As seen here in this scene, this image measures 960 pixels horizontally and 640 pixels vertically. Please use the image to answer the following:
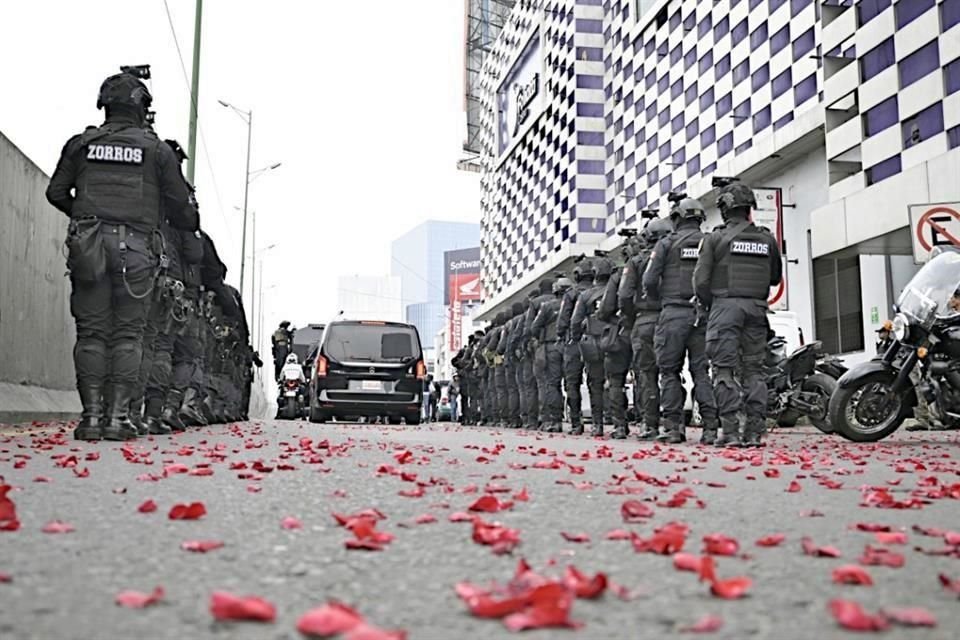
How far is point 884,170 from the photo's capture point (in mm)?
18516

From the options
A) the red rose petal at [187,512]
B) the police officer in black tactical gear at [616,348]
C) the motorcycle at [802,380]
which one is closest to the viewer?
the red rose petal at [187,512]

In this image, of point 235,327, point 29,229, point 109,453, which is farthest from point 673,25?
point 109,453

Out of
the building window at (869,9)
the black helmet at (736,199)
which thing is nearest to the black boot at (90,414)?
the black helmet at (736,199)

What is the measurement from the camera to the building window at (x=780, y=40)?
23.0 metres

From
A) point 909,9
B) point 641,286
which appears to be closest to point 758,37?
point 909,9

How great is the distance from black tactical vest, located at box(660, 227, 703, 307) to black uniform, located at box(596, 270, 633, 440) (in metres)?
1.20

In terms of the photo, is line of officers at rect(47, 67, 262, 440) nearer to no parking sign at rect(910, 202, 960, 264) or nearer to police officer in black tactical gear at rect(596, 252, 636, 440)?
police officer in black tactical gear at rect(596, 252, 636, 440)

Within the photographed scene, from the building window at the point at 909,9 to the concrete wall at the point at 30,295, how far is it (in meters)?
14.4

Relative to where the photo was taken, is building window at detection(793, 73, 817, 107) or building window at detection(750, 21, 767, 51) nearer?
building window at detection(793, 73, 817, 107)

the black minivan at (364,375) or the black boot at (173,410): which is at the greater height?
the black minivan at (364,375)

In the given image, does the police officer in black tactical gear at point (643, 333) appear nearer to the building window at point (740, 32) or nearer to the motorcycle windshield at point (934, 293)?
the motorcycle windshield at point (934, 293)

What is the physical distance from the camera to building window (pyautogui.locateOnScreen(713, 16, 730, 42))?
2650 cm

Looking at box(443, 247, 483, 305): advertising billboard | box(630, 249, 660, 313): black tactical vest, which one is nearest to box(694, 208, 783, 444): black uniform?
box(630, 249, 660, 313): black tactical vest

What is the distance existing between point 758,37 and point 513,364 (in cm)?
1219
